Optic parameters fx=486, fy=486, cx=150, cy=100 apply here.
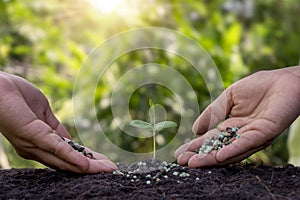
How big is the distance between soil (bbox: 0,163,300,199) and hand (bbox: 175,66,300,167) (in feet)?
0.14

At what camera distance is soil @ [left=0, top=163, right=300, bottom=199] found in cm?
86

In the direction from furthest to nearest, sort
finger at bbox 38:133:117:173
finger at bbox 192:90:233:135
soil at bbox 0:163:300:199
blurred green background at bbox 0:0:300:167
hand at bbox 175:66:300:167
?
blurred green background at bbox 0:0:300:167
finger at bbox 192:90:233:135
hand at bbox 175:66:300:167
finger at bbox 38:133:117:173
soil at bbox 0:163:300:199

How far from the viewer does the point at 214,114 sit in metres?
1.22

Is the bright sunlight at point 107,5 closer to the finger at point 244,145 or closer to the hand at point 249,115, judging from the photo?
the hand at point 249,115

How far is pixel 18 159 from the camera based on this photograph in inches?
84.0

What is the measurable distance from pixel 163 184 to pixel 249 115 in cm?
37

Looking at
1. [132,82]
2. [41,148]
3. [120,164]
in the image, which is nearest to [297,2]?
[132,82]

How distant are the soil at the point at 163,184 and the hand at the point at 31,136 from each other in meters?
0.03

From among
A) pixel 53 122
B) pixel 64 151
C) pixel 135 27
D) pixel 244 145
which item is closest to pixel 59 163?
pixel 64 151

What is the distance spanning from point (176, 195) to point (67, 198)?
0.64ft

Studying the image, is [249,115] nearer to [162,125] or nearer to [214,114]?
[214,114]

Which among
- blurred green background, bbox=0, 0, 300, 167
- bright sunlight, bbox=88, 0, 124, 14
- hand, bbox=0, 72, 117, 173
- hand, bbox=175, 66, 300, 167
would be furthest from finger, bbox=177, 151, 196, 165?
bright sunlight, bbox=88, 0, 124, 14

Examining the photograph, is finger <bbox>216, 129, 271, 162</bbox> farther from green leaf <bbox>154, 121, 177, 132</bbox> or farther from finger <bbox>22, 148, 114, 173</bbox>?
finger <bbox>22, 148, 114, 173</bbox>

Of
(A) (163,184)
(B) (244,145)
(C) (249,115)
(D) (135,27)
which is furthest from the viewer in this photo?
(D) (135,27)
